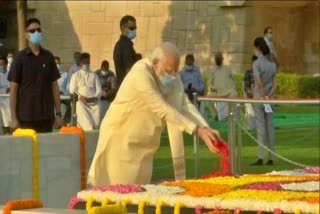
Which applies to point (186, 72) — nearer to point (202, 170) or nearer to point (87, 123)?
point (87, 123)

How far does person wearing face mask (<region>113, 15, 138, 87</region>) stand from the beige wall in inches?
868

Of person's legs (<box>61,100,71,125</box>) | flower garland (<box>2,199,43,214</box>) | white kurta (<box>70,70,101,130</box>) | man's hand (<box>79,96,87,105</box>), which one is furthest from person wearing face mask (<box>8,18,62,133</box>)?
man's hand (<box>79,96,87,105</box>)

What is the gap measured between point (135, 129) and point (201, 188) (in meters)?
2.92

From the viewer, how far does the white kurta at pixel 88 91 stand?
2069 cm

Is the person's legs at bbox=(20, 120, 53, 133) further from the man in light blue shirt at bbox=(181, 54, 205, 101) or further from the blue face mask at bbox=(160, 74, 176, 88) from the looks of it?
the man in light blue shirt at bbox=(181, 54, 205, 101)

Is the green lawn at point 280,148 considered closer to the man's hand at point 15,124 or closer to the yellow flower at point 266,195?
the man's hand at point 15,124

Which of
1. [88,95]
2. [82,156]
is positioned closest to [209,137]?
[82,156]

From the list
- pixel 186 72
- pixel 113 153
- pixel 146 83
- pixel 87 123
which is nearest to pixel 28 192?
pixel 113 153

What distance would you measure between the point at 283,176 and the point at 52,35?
34306 millimetres

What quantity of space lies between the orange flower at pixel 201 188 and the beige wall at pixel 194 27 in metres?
31.2

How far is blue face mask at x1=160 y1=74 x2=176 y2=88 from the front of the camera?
952 cm

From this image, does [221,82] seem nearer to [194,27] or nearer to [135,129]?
[194,27]

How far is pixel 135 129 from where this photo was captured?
32.0ft

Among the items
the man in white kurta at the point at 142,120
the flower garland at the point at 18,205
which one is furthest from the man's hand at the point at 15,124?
the flower garland at the point at 18,205
